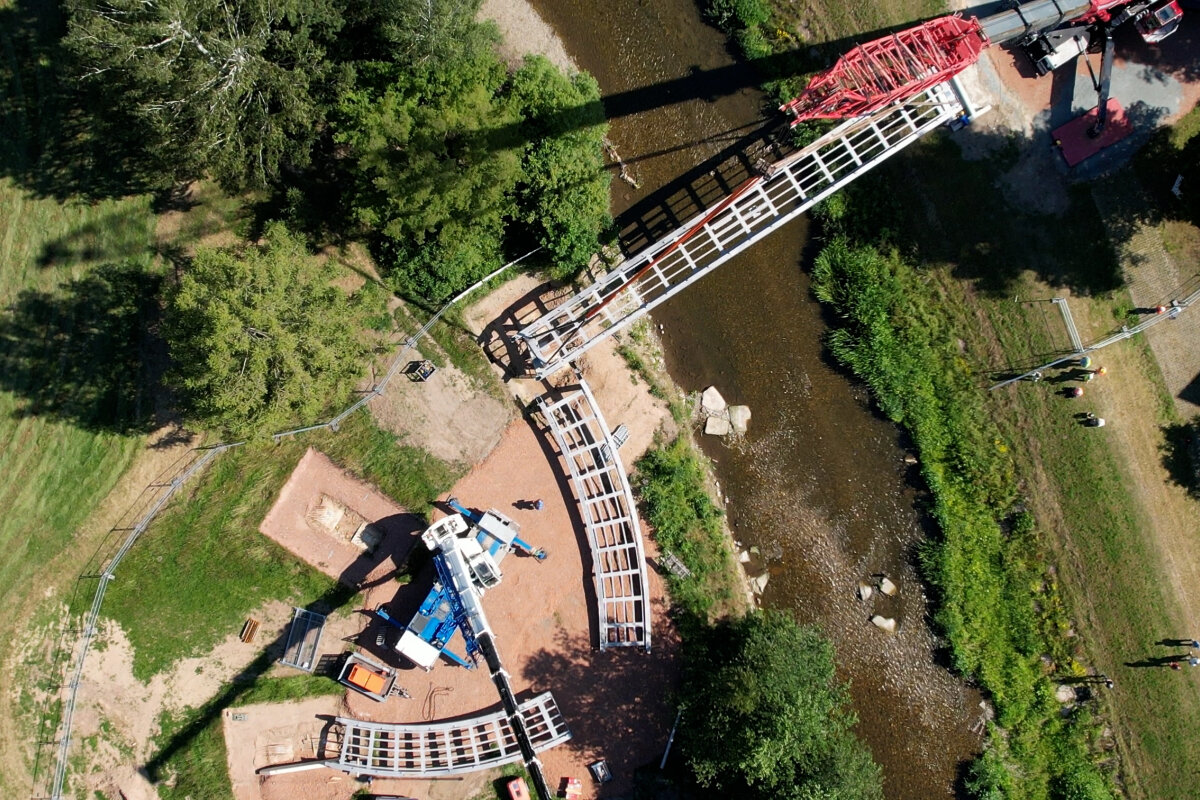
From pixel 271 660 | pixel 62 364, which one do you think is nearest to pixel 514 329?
pixel 271 660

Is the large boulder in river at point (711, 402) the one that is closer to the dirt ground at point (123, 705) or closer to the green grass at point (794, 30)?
the green grass at point (794, 30)

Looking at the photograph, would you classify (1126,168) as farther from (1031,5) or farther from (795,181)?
(795,181)

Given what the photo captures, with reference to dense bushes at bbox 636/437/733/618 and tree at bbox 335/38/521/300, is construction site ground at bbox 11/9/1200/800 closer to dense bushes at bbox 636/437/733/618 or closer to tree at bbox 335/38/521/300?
dense bushes at bbox 636/437/733/618

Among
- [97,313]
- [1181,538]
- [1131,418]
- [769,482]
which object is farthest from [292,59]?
[1181,538]

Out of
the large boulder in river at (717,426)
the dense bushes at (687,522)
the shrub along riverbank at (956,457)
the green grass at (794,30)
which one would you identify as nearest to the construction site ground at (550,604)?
the dense bushes at (687,522)

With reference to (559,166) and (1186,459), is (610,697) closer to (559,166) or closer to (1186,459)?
(559,166)
